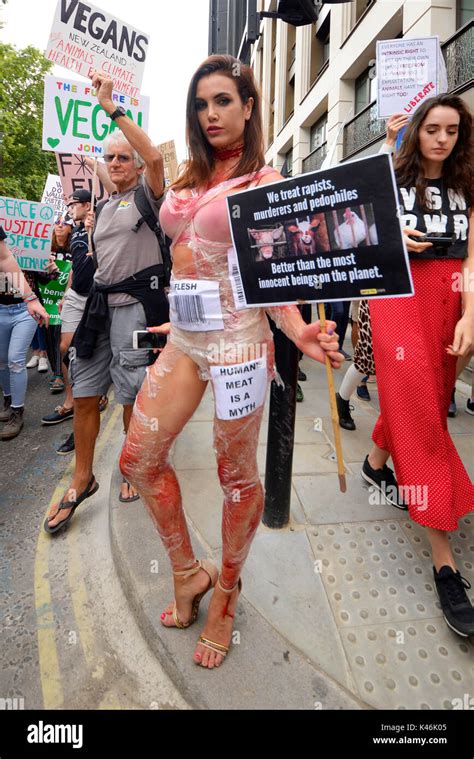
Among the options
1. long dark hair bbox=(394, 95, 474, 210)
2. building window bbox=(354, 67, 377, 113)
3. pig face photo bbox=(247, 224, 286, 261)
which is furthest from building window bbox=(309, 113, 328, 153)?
pig face photo bbox=(247, 224, 286, 261)

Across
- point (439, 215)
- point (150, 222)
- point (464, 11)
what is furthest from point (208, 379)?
point (464, 11)

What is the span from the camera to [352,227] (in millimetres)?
1184

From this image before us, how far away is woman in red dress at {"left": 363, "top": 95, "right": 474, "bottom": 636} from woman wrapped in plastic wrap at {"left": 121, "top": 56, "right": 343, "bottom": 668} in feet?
2.58

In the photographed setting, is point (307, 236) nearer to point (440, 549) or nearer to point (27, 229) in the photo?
point (440, 549)

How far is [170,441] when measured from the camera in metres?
1.60

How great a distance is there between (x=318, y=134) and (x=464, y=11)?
24.0 feet

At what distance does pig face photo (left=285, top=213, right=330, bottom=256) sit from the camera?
1229 mm

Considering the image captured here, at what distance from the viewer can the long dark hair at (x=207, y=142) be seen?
1469mm

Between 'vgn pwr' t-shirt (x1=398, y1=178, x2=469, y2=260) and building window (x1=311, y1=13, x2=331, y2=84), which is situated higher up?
building window (x1=311, y1=13, x2=331, y2=84)

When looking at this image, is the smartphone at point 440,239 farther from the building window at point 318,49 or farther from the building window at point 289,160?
the building window at point 289,160

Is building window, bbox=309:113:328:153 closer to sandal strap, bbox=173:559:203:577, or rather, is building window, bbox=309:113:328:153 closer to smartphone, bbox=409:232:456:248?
smartphone, bbox=409:232:456:248
